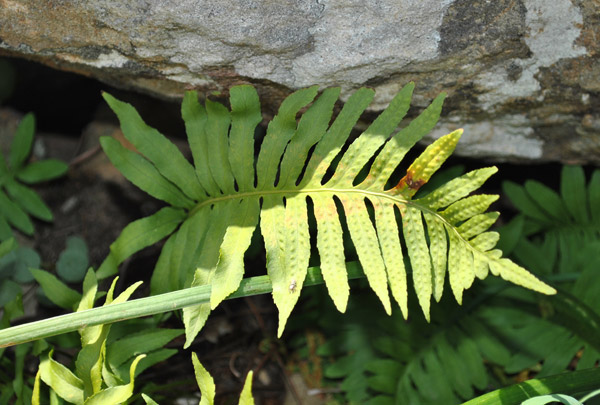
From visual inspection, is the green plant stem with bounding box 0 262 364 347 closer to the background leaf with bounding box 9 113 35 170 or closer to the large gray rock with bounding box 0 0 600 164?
the large gray rock with bounding box 0 0 600 164

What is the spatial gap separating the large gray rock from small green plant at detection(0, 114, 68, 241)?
584 mm

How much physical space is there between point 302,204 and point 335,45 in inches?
19.1

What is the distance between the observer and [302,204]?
1.85m

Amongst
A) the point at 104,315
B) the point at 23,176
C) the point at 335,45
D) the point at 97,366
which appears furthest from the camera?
the point at 23,176

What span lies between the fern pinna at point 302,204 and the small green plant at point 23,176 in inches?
26.2

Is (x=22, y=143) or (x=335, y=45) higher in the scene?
(x=22, y=143)

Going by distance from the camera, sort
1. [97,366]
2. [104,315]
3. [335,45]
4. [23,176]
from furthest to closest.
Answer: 1. [23,176]
2. [335,45]
3. [97,366]
4. [104,315]

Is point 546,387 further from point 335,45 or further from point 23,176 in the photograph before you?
point 23,176

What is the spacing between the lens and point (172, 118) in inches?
107

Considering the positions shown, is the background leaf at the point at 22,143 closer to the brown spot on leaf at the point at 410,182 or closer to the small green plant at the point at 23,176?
the small green plant at the point at 23,176

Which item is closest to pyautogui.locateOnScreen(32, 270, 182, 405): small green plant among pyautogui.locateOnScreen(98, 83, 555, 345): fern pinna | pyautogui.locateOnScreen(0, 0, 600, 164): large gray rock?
pyautogui.locateOnScreen(98, 83, 555, 345): fern pinna

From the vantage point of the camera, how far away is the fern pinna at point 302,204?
1.72 m

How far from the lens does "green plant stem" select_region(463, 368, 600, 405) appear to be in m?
1.73

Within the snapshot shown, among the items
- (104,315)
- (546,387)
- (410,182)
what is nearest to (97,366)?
(104,315)
